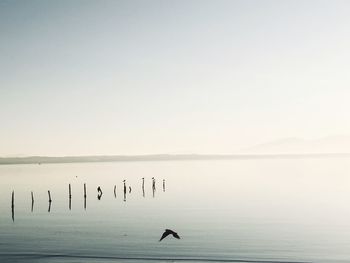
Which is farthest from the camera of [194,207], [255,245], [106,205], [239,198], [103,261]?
[239,198]

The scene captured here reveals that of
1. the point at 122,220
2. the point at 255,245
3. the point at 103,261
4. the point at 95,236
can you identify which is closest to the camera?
the point at 103,261

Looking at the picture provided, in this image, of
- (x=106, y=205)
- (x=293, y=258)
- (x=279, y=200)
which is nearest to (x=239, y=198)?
(x=279, y=200)

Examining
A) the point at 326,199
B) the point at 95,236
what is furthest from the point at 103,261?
the point at 326,199

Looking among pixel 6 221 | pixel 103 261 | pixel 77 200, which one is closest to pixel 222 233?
pixel 103 261

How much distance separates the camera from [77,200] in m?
103

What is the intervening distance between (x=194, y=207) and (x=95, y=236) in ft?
107

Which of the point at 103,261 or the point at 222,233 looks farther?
the point at 222,233

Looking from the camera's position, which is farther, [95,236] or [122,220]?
[122,220]

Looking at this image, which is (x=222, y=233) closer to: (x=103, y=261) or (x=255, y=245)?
(x=255, y=245)

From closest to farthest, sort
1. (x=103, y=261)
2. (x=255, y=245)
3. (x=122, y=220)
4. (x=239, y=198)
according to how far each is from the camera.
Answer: (x=103, y=261)
(x=255, y=245)
(x=122, y=220)
(x=239, y=198)

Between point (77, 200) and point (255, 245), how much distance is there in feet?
205

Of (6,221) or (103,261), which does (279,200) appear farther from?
(103,261)

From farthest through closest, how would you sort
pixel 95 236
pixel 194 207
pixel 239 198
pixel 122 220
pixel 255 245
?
pixel 239 198, pixel 194 207, pixel 122 220, pixel 95 236, pixel 255 245

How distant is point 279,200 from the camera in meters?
93.9
